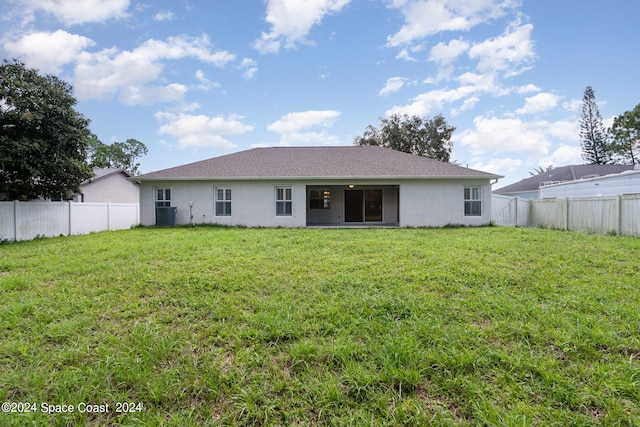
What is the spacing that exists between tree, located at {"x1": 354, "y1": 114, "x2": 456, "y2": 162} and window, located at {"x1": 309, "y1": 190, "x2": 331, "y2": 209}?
14.8 meters

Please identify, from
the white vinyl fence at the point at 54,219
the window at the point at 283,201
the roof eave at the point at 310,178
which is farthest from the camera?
the window at the point at 283,201

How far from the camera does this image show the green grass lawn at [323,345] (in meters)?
1.97

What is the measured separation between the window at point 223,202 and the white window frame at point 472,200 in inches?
417

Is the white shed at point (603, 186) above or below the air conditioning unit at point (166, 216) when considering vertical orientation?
above

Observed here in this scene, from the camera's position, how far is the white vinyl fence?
9070 mm

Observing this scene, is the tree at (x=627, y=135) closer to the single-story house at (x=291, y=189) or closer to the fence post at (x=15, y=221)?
the single-story house at (x=291, y=189)

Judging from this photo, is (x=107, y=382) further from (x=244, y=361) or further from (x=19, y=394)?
(x=244, y=361)

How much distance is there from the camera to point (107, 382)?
2230mm

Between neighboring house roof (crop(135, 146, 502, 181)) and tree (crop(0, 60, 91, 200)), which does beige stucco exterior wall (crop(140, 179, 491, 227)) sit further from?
tree (crop(0, 60, 91, 200))

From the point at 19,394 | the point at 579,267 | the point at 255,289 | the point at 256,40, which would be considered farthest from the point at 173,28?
the point at 579,267

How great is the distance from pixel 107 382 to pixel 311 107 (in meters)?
17.1

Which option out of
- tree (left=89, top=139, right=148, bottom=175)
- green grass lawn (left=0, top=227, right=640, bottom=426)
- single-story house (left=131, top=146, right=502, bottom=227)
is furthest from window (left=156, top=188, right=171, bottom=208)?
tree (left=89, top=139, right=148, bottom=175)

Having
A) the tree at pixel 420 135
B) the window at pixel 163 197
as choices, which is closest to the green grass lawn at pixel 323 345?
the window at pixel 163 197

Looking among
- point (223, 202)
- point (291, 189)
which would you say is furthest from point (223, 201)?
point (291, 189)
